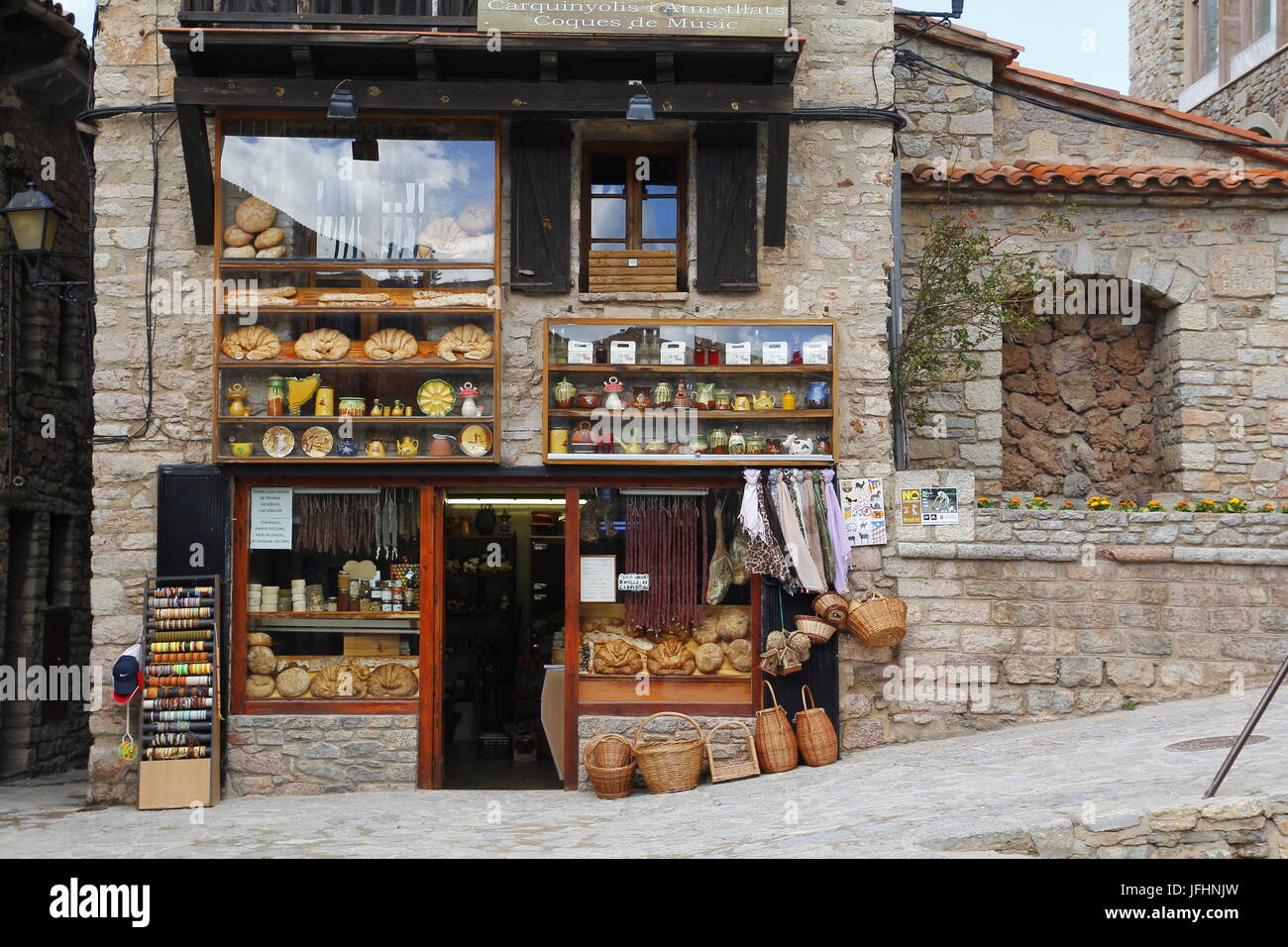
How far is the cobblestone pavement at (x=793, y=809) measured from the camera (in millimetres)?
6680

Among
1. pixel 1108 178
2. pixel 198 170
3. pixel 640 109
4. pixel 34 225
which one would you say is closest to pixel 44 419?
pixel 34 225

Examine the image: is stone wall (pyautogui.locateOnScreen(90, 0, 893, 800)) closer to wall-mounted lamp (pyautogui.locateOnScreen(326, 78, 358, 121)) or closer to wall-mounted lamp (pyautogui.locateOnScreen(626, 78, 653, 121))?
wall-mounted lamp (pyautogui.locateOnScreen(626, 78, 653, 121))

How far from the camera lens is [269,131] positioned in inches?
360

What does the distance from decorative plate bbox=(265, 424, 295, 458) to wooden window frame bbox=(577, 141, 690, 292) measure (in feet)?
8.44

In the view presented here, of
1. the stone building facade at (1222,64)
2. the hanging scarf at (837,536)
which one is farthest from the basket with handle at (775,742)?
the stone building facade at (1222,64)

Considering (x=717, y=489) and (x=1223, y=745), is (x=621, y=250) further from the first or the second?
(x=1223, y=745)

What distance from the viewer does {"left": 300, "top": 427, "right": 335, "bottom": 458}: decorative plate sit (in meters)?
9.00

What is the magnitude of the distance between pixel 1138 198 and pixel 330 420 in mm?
7097

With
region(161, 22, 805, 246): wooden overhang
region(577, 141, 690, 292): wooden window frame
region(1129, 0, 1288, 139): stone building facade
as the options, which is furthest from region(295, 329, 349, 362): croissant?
region(1129, 0, 1288, 139): stone building facade

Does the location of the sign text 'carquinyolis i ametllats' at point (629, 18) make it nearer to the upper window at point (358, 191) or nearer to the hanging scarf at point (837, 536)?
the upper window at point (358, 191)

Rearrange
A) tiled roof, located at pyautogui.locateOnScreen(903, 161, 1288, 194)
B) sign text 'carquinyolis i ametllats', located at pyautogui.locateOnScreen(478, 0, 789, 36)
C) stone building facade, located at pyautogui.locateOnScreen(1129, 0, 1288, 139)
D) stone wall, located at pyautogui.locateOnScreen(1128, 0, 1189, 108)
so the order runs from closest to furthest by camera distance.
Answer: sign text 'carquinyolis i ametllats', located at pyautogui.locateOnScreen(478, 0, 789, 36), tiled roof, located at pyautogui.locateOnScreen(903, 161, 1288, 194), stone building facade, located at pyautogui.locateOnScreen(1129, 0, 1288, 139), stone wall, located at pyautogui.locateOnScreen(1128, 0, 1189, 108)
